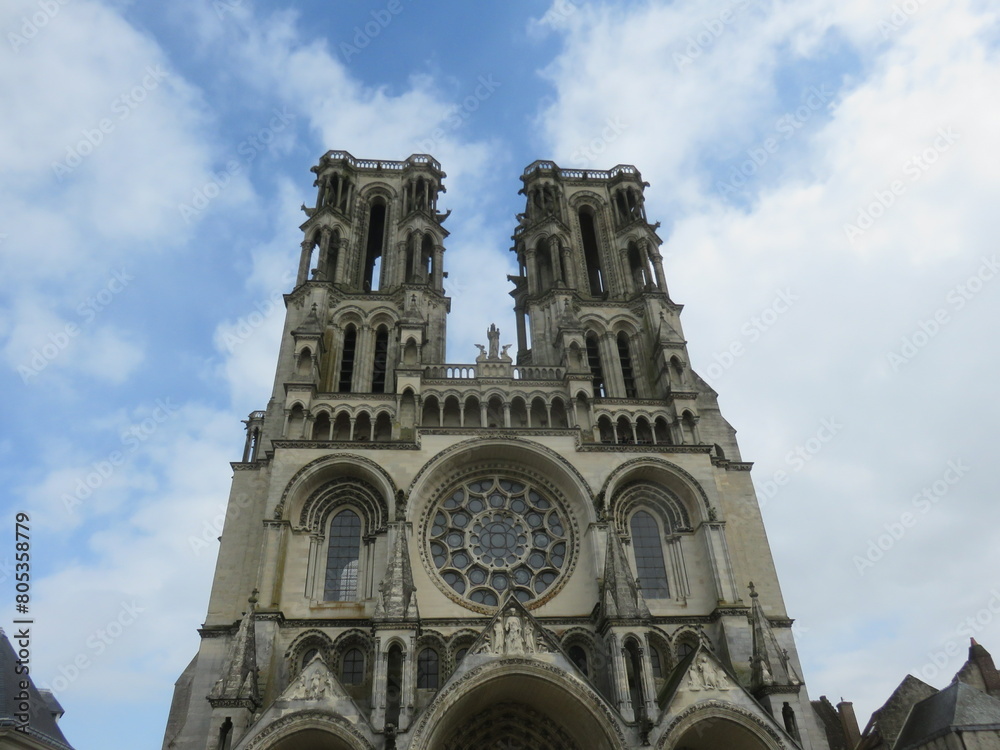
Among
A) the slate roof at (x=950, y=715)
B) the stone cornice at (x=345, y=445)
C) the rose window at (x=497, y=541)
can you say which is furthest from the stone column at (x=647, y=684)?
the slate roof at (x=950, y=715)

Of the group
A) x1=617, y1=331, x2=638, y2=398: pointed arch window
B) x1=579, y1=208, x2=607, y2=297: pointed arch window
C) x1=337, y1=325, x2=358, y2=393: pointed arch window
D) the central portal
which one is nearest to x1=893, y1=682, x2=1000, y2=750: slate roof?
the central portal

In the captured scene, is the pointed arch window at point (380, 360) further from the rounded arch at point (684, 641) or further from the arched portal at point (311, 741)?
the rounded arch at point (684, 641)

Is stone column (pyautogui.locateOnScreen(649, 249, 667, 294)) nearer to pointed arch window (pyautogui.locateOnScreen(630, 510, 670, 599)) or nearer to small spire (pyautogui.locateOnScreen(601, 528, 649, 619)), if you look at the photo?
pointed arch window (pyautogui.locateOnScreen(630, 510, 670, 599))

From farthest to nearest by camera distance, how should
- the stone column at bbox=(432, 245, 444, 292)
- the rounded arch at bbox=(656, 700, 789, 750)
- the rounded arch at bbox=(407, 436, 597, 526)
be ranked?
the stone column at bbox=(432, 245, 444, 292)
the rounded arch at bbox=(407, 436, 597, 526)
the rounded arch at bbox=(656, 700, 789, 750)

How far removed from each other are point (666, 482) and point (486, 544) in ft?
21.5

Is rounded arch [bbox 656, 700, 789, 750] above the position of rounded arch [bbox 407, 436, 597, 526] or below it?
below

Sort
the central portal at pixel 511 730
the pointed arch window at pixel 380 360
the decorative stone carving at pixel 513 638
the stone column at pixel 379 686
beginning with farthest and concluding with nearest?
the pointed arch window at pixel 380 360
the central portal at pixel 511 730
the decorative stone carving at pixel 513 638
the stone column at pixel 379 686

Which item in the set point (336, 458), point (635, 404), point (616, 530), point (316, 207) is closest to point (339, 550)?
point (336, 458)

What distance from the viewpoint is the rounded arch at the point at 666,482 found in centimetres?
2397

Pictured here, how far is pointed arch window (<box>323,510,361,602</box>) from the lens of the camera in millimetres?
22422

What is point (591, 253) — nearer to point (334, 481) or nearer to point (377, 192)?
point (377, 192)

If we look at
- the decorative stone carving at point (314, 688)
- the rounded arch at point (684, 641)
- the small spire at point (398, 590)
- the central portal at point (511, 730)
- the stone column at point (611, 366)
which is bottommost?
the central portal at point (511, 730)

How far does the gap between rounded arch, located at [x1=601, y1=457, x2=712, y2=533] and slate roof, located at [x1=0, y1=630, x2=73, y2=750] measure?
1763 centimetres

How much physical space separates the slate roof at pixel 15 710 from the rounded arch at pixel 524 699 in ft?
35.8
